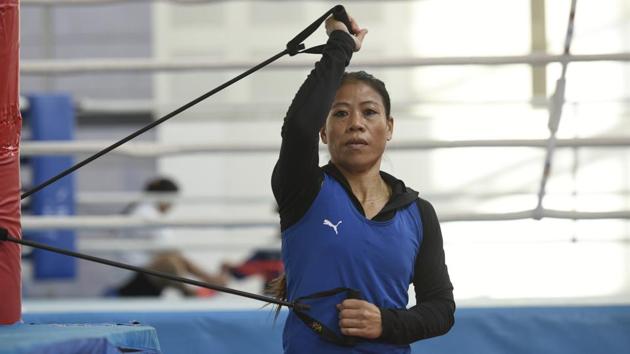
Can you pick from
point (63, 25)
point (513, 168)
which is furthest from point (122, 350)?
point (63, 25)

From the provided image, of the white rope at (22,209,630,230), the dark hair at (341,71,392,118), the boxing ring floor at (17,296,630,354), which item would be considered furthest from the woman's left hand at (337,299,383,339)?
the white rope at (22,209,630,230)

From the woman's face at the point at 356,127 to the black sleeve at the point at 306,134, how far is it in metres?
0.07

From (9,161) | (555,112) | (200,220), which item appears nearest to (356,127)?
(9,161)

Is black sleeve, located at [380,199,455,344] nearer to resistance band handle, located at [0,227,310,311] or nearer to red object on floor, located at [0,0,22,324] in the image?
resistance band handle, located at [0,227,310,311]

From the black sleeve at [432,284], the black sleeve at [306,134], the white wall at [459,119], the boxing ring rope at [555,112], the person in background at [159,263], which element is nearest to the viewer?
the black sleeve at [306,134]

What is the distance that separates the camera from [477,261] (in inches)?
220

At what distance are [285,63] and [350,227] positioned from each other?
140cm

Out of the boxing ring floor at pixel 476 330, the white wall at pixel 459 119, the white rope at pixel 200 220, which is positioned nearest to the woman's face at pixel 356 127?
the boxing ring floor at pixel 476 330

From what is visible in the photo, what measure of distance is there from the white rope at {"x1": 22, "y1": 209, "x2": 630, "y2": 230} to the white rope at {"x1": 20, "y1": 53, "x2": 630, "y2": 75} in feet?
1.34

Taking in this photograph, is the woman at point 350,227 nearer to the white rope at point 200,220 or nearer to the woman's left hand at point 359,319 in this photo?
the woman's left hand at point 359,319

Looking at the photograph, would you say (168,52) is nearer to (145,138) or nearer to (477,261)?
(145,138)

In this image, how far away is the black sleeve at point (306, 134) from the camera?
189 cm

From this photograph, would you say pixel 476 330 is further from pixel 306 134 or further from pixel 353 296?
pixel 306 134

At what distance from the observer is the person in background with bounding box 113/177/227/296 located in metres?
5.24
